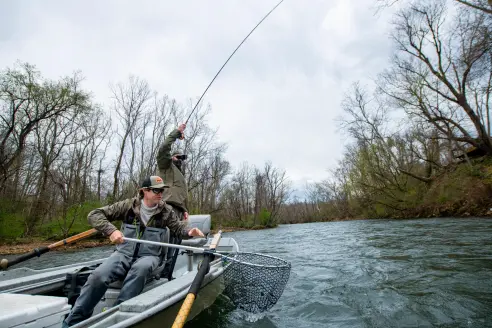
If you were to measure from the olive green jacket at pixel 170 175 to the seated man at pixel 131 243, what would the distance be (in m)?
0.82

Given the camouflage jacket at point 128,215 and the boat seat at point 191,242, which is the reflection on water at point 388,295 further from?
the camouflage jacket at point 128,215

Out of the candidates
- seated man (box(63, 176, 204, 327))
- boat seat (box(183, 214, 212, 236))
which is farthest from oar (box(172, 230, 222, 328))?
boat seat (box(183, 214, 212, 236))

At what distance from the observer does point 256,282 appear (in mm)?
3115

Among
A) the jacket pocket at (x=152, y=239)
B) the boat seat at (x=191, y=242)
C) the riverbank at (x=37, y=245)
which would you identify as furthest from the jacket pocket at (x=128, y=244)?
the riverbank at (x=37, y=245)

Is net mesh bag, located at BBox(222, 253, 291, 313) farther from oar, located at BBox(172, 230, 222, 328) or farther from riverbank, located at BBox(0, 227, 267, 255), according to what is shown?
riverbank, located at BBox(0, 227, 267, 255)

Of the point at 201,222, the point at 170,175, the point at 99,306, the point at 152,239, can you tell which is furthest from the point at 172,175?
the point at 99,306

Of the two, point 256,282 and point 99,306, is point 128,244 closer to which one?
point 99,306

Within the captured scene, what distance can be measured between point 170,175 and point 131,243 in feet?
5.30

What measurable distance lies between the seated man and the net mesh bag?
25.9 inches

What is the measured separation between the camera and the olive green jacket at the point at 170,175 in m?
4.44

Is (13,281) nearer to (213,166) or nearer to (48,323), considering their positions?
(48,323)

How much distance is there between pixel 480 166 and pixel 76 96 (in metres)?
27.4

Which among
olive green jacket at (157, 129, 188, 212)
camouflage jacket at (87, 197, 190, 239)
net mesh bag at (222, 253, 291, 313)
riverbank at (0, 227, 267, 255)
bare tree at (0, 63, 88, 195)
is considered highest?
bare tree at (0, 63, 88, 195)

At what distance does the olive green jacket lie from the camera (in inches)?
175
